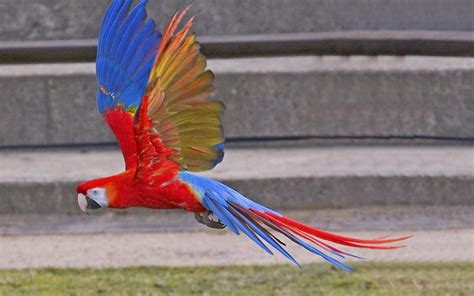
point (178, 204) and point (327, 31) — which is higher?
point (178, 204)

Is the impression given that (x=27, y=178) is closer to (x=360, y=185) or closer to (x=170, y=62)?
(x=360, y=185)

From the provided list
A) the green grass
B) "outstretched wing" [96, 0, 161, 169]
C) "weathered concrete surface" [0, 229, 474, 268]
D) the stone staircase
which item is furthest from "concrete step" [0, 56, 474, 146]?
"outstretched wing" [96, 0, 161, 169]

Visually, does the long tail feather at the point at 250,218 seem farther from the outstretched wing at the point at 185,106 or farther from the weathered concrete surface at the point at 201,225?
the weathered concrete surface at the point at 201,225

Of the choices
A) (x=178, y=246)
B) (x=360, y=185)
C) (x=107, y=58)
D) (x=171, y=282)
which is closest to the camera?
(x=107, y=58)

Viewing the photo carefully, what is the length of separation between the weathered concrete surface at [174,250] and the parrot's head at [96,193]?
160 inches

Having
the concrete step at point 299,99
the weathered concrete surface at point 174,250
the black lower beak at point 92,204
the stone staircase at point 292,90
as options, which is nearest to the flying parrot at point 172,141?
the black lower beak at point 92,204

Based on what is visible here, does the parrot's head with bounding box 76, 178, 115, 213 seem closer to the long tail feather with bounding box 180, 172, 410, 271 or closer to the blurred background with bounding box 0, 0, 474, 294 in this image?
the long tail feather with bounding box 180, 172, 410, 271

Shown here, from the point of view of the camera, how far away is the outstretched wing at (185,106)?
7.11 ft

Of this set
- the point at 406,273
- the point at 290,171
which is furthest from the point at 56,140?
the point at 406,273

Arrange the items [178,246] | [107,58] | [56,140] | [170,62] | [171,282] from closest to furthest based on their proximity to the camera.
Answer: [170,62] → [107,58] → [171,282] → [178,246] → [56,140]

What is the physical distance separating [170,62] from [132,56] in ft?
0.40

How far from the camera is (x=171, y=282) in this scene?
5992 mm

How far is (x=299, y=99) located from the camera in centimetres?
789

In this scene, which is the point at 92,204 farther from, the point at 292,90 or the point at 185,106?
the point at 292,90
